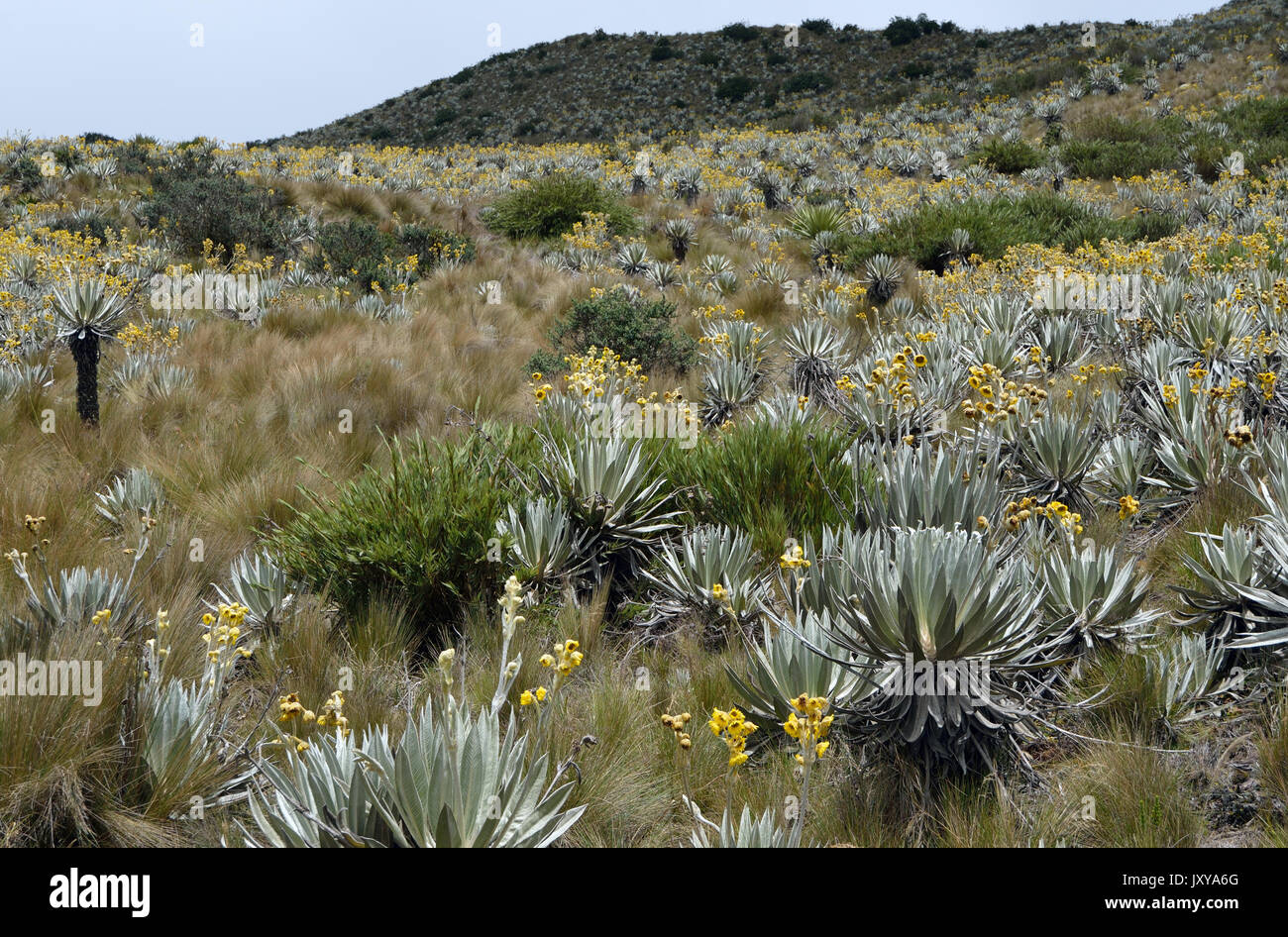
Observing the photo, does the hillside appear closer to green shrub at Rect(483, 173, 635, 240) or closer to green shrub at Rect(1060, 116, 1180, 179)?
green shrub at Rect(1060, 116, 1180, 179)

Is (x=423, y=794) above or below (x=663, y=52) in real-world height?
below

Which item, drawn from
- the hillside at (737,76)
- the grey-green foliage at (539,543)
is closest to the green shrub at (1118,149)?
the hillside at (737,76)

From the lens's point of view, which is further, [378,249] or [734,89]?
[734,89]

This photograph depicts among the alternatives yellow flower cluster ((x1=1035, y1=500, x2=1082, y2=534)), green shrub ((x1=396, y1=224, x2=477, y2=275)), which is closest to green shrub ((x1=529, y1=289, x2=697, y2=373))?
yellow flower cluster ((x1=1035, y1=500, x2=1082, y2=534))

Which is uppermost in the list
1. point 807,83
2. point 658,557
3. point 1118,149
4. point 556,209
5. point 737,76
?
point 737,76

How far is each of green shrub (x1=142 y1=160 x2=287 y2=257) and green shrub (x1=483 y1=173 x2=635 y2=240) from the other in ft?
12.6

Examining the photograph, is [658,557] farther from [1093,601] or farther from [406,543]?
[1093,601]

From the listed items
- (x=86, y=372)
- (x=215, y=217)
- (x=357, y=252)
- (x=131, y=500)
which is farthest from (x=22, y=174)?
(x=131, y=500)

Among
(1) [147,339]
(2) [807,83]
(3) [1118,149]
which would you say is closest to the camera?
(1) [147,339]

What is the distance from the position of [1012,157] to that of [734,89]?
74.8ft

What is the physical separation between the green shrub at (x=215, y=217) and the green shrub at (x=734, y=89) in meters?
28.4

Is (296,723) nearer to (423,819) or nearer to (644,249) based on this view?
(423,819)

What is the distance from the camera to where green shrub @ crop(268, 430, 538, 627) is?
3400 mm

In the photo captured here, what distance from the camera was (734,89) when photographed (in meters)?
36.3
